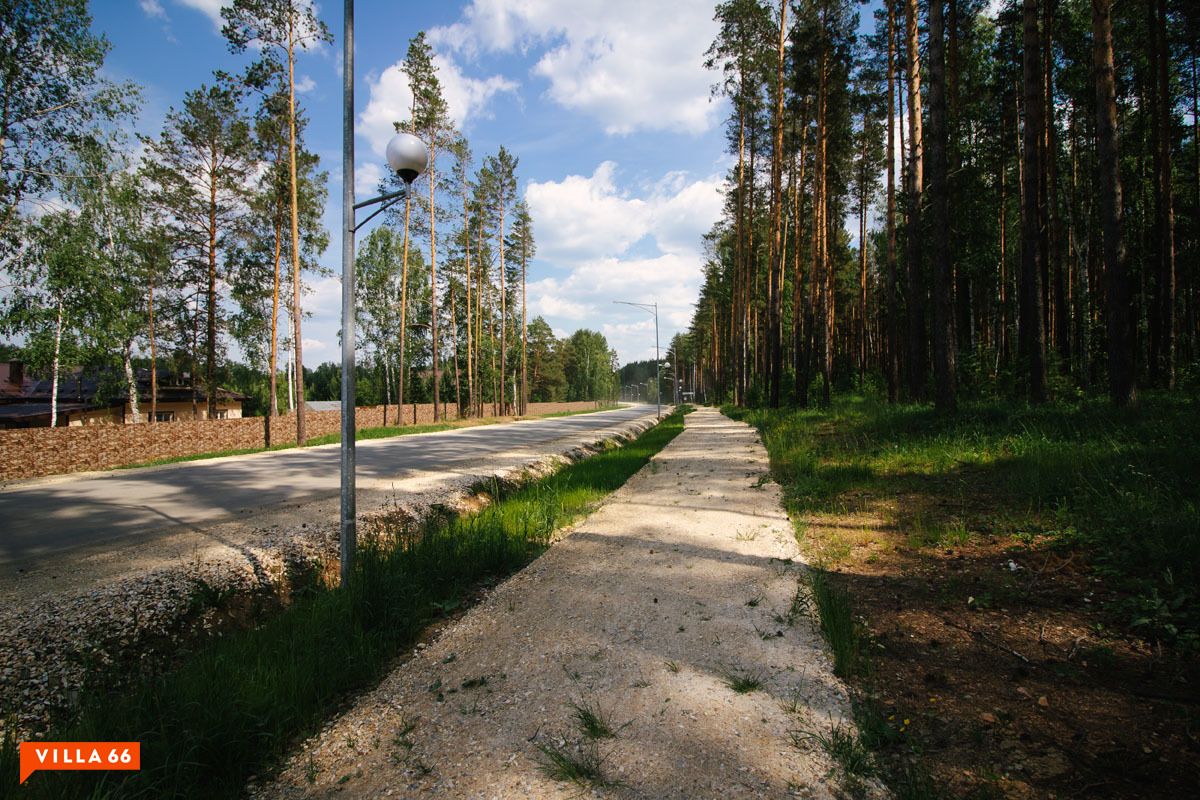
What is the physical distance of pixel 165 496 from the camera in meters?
6.83

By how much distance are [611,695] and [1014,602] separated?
2.74m

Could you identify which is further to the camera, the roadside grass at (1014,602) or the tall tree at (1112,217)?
the tall tree at (1112,217)

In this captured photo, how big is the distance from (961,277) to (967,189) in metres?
3.60

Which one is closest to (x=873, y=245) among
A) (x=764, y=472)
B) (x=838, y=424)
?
(x=838, y=424)

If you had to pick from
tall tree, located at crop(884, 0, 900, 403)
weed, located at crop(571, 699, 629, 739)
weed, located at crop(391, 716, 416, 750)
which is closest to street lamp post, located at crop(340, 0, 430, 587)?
weed, located at crop(391, 716, 416, 750)

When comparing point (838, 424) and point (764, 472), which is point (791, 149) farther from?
point (764, 472)

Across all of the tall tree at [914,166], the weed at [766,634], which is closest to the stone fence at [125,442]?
the weed at [766,634]

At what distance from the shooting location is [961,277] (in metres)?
19.2

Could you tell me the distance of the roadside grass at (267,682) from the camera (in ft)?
6.53

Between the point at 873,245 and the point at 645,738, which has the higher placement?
the point at 873,245

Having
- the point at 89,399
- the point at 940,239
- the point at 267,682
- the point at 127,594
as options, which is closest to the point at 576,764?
the point at 267,682

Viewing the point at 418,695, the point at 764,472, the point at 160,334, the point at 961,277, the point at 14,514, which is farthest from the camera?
the point at 160,334

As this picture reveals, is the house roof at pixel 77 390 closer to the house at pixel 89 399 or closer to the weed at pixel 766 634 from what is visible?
the house at pixel 89 399

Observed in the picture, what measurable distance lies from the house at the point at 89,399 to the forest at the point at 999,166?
93.4 ft
